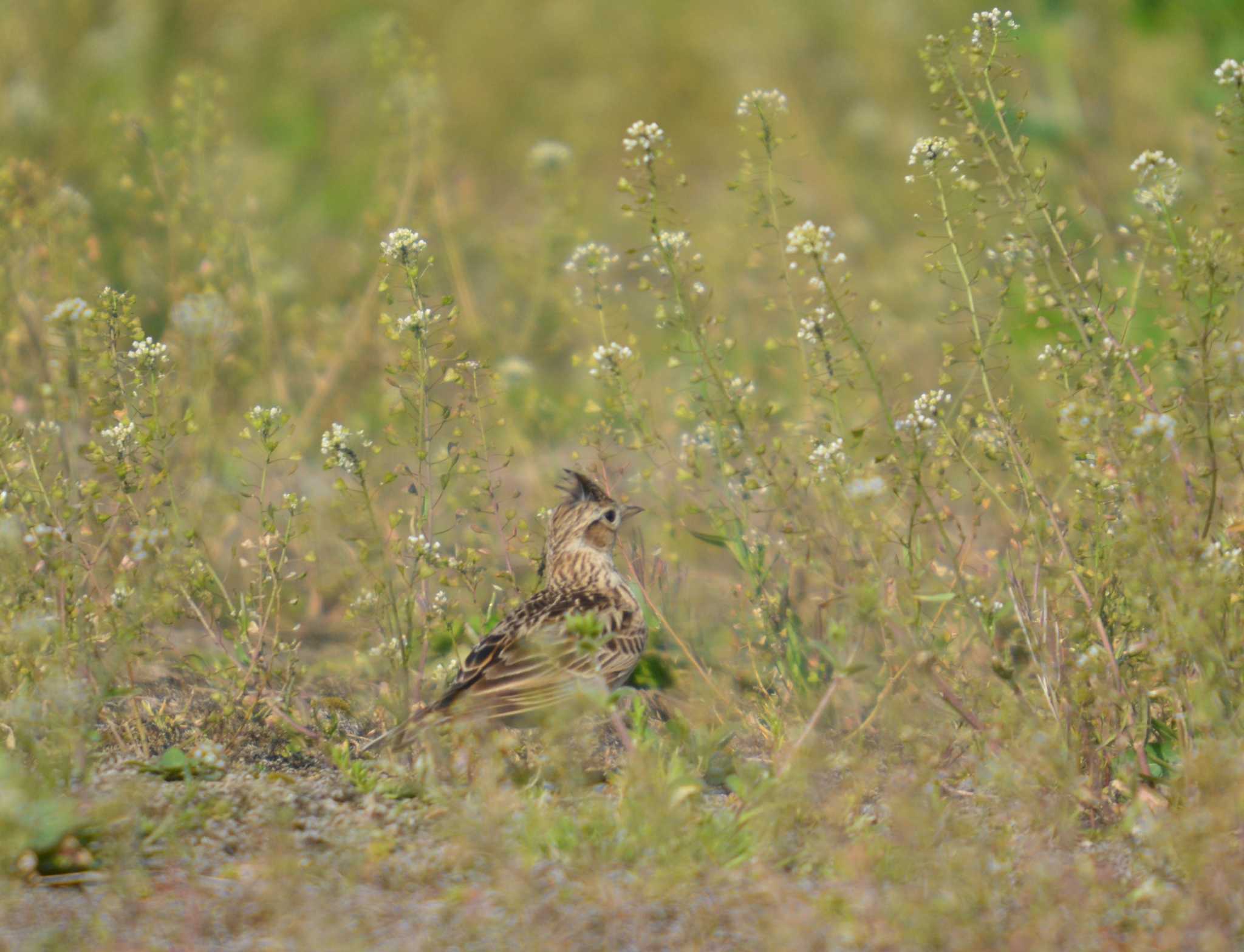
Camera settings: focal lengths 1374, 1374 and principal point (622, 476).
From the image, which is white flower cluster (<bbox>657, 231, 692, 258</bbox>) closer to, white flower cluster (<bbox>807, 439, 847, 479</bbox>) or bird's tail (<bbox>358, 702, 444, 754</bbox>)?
white flower cluster (<bbox>807, 439, 847, 479</bbox>)

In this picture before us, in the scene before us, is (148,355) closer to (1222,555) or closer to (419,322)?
(419,322)

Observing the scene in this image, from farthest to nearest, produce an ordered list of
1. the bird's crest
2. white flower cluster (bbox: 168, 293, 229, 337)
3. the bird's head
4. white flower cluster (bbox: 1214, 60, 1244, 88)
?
white flower cluster (bbox: 168, 293, 229, 337)
the bird's head
the bird's crest
white flower cluster (bbox: 1214, 60, 1244, 88)

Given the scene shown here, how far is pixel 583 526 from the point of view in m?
5.39

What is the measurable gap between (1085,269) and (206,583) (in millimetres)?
4550

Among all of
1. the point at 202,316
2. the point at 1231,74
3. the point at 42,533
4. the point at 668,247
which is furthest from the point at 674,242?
the point at 202,316

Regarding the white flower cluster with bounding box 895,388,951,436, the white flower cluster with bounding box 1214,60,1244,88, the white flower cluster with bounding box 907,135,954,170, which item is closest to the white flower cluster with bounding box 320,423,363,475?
the white flower cluster with bounding box 895,388,951,436

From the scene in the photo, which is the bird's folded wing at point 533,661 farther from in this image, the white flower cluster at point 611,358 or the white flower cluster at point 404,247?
the white flower cluster at point 404,247

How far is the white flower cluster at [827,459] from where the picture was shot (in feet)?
13.5

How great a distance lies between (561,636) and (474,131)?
10.1 m

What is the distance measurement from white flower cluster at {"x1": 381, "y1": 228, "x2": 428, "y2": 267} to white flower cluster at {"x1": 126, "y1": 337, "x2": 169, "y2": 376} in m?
0.77

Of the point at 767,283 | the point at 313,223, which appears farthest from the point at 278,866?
the point at 313,223

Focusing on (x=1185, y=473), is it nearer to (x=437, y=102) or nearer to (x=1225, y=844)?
(x=1225, y=844)

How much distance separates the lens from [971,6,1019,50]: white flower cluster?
3883mm

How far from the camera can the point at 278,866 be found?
2916mm
